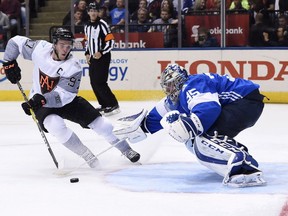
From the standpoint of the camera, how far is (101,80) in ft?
27.3

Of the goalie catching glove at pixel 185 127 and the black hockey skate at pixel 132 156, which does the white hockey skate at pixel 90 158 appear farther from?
the goalie catching glove at pixel 185 127

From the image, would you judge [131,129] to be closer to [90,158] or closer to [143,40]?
[90,158]

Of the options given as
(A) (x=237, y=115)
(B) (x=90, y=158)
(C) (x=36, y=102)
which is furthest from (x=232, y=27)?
(A) (x=237, y=115)

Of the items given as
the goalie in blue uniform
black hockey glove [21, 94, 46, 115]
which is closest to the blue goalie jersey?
the goalie in blue uniform

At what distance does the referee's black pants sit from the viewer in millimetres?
8266

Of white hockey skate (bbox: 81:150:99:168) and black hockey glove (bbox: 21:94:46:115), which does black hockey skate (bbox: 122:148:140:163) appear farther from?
black hockey glove (bbox: 21:94:46:115)

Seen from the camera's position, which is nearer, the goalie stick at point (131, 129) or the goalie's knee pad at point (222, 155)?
the goalie's knee pad at point (222, 155)

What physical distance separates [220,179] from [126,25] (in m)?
5.80

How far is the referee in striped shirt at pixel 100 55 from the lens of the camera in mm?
8234

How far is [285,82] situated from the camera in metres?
8.92

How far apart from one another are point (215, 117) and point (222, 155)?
0.76 feet

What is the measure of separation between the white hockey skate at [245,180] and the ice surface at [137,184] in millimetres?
52

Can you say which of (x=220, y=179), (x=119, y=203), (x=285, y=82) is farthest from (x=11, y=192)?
(x=285, y=82)

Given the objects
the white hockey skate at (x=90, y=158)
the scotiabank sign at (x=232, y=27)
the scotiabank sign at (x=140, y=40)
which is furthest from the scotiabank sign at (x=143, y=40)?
the white hockey skate at (x=90, y=158)
